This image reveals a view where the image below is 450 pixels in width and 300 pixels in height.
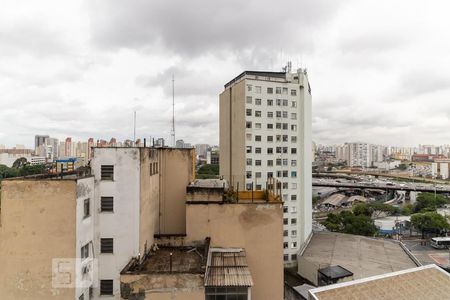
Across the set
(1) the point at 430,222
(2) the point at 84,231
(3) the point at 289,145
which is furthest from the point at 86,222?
(1) the point at 430,222

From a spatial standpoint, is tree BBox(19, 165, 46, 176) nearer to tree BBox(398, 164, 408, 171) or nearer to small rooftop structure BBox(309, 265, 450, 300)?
small rooftop structure BBox(309, 265, 450, 300)

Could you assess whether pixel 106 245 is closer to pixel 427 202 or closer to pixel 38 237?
pixel 38 237

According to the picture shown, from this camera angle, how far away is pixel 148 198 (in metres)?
18.0

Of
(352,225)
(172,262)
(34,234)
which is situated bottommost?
(352,225)

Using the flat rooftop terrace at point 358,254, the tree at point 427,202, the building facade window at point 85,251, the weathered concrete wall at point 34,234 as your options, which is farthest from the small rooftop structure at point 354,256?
the tree at point 427,202

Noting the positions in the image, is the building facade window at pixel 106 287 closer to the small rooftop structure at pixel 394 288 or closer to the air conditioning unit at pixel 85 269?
the air conditioning unit at pixel 85 269

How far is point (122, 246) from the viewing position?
52.2 feet

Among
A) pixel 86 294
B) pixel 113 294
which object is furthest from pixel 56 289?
pixel 113 294

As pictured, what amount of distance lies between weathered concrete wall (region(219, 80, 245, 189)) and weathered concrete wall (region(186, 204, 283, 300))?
19.7 m

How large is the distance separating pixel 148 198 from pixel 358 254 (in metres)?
28.3

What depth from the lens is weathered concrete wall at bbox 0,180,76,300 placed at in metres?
13.4

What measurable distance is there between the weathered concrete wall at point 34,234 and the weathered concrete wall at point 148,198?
3.76 m

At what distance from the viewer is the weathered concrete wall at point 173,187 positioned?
851 inches

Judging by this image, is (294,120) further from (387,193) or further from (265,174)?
(387,193)
